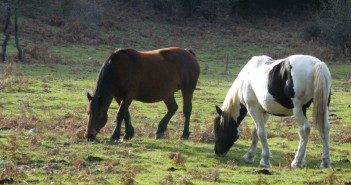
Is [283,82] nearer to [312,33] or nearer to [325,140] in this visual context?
[325,140]

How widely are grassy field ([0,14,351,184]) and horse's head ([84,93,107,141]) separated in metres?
0.25

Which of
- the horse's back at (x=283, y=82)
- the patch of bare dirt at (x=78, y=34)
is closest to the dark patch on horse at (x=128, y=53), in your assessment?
the horse's back at (x=283, y=82)

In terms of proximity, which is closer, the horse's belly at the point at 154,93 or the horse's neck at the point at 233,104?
the horse's neck at the point at 233,104

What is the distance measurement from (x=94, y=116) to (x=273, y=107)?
3.80m

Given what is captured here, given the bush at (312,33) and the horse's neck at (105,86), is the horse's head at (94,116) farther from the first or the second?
the bush at (312,33)

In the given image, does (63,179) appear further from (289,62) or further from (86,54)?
(86,54)

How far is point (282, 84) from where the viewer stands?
802cm

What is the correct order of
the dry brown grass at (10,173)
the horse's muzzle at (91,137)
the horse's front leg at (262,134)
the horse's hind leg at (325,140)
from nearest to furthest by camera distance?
the dry brown grass at (10,173) → the horse's hind leg at (325,140) → the horse's front leg at (262,134) → the horse's muzzle at (91,137)

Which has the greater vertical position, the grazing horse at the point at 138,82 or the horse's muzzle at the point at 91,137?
the grazing horse at the point at 138,82

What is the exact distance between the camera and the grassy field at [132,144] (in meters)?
7.32

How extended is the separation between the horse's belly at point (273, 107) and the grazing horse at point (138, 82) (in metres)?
3.27

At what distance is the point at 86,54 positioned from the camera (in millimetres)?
29562

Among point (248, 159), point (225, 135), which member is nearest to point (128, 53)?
point (225, 135)

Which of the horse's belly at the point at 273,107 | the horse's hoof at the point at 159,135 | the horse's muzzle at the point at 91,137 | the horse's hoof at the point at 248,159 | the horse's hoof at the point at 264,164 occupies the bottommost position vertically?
the horse's hoof at the point at 159,135
